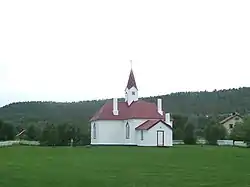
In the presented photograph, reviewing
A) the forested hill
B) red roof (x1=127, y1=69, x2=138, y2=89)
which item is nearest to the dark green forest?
the forested hill

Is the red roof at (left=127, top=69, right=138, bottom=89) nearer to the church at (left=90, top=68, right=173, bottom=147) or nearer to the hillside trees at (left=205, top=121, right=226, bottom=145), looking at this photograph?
the church at (left=90, top=68, right=173, bottom=147)

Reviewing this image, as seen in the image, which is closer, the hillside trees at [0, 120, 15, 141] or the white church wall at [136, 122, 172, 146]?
the white church wall at [136, 122, 172, 146]

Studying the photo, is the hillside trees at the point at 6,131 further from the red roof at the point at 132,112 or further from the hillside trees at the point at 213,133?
the hillside trees at the point at 213,133

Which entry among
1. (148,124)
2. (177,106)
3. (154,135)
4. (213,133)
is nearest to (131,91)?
(148,124)

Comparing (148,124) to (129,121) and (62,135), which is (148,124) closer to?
(129,121)

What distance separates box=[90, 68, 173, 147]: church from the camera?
68250mm

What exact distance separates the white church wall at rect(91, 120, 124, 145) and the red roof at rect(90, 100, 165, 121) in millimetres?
641

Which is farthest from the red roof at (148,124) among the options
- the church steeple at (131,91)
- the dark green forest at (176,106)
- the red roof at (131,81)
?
the dark green forest at (176,106)

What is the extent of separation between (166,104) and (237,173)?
110 metres

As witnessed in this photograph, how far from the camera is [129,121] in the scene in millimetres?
70438

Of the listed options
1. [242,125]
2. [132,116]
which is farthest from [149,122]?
[242,125]

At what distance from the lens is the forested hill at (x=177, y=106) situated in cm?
12925

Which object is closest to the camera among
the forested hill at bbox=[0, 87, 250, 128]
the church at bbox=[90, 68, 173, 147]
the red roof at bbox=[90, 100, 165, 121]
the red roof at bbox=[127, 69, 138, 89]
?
the church at bbox=[90, 68, 173, 147]

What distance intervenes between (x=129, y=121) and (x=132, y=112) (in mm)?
1199
